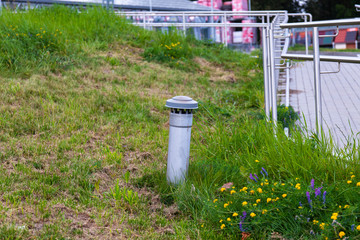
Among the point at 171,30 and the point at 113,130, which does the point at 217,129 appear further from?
the point at 171,30

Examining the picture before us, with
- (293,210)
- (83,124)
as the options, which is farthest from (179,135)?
(83,124)

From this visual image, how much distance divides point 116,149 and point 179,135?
1352mm

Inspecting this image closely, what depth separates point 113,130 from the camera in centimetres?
537

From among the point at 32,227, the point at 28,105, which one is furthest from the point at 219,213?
the point at 28,105

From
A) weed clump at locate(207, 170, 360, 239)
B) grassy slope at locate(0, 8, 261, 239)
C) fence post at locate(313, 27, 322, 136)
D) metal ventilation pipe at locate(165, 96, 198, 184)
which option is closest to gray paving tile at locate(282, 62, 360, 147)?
fence post at locate(313, 27, 322, 136)

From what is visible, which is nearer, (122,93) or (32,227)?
(32,227)

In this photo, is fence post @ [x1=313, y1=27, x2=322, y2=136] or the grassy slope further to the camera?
fence post @ [x1=313, y1=27, x2=322, y2=136]

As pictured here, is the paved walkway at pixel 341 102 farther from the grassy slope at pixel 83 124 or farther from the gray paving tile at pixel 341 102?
the grassy slope at pixel 83 124

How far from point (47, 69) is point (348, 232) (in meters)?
5.89

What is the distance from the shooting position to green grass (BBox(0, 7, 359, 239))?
3156 mm

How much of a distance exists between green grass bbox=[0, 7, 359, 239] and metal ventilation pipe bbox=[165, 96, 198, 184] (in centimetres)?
15

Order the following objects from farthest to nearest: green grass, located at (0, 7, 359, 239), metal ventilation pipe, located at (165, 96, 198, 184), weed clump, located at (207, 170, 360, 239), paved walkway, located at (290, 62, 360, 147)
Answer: paved walkway, located at (290, 62, 360, 147)
metal ventilation pipe, located at (165, 96, 198, 184)
green grass, located at (0, 7, 359, 239)
weed clump, located at (207, 170, 360, 239)

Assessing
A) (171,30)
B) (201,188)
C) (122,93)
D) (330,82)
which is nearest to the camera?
(201,188)

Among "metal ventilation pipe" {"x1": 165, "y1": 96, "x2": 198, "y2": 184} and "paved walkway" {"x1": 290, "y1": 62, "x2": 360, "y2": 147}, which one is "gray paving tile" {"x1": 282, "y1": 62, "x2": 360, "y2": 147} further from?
"metal ventilation pipe" {"x1": 165, "y1": 96, "x2": 198, "y2": 184}
